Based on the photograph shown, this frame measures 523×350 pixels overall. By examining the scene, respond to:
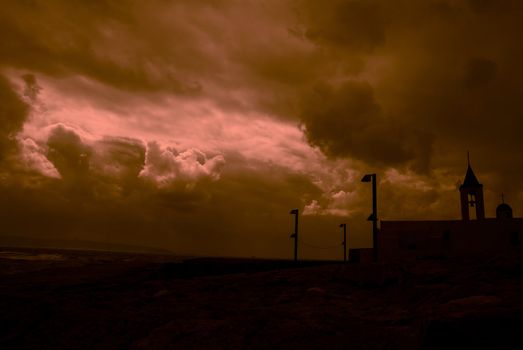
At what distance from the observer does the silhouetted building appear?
30.2 m

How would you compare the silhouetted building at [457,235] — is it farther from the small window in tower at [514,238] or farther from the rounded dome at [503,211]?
the rounded dome at [503,211]

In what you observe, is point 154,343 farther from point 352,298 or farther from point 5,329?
point 352,298

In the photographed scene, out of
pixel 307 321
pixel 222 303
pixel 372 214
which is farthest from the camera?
pixel 372 214

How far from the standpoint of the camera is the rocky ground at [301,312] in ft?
19.1

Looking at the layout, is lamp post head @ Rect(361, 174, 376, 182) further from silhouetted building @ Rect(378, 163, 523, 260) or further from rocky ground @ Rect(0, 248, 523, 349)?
silhouetted building @ Rect(378, 163, 523, 260)

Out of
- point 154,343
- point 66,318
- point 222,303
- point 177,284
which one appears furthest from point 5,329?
point 177,284

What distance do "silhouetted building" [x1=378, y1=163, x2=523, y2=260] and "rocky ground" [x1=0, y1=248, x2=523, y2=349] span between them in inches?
718

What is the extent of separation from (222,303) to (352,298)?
12.0 feet

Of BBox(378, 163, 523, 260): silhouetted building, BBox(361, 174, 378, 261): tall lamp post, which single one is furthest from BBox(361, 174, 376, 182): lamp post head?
BBox(378, 163, 523, 260): silhouetted building

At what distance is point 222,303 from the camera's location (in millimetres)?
10758

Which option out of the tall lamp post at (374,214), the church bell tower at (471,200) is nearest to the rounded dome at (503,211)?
the church bell tower at (471,200)

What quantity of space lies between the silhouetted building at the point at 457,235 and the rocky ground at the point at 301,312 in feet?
59.9

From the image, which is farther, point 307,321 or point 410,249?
point 410,249

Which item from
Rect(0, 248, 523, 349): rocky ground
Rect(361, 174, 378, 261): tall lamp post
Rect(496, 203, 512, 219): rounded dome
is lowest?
Rect(0, 248, 523, 349): rocky ground
